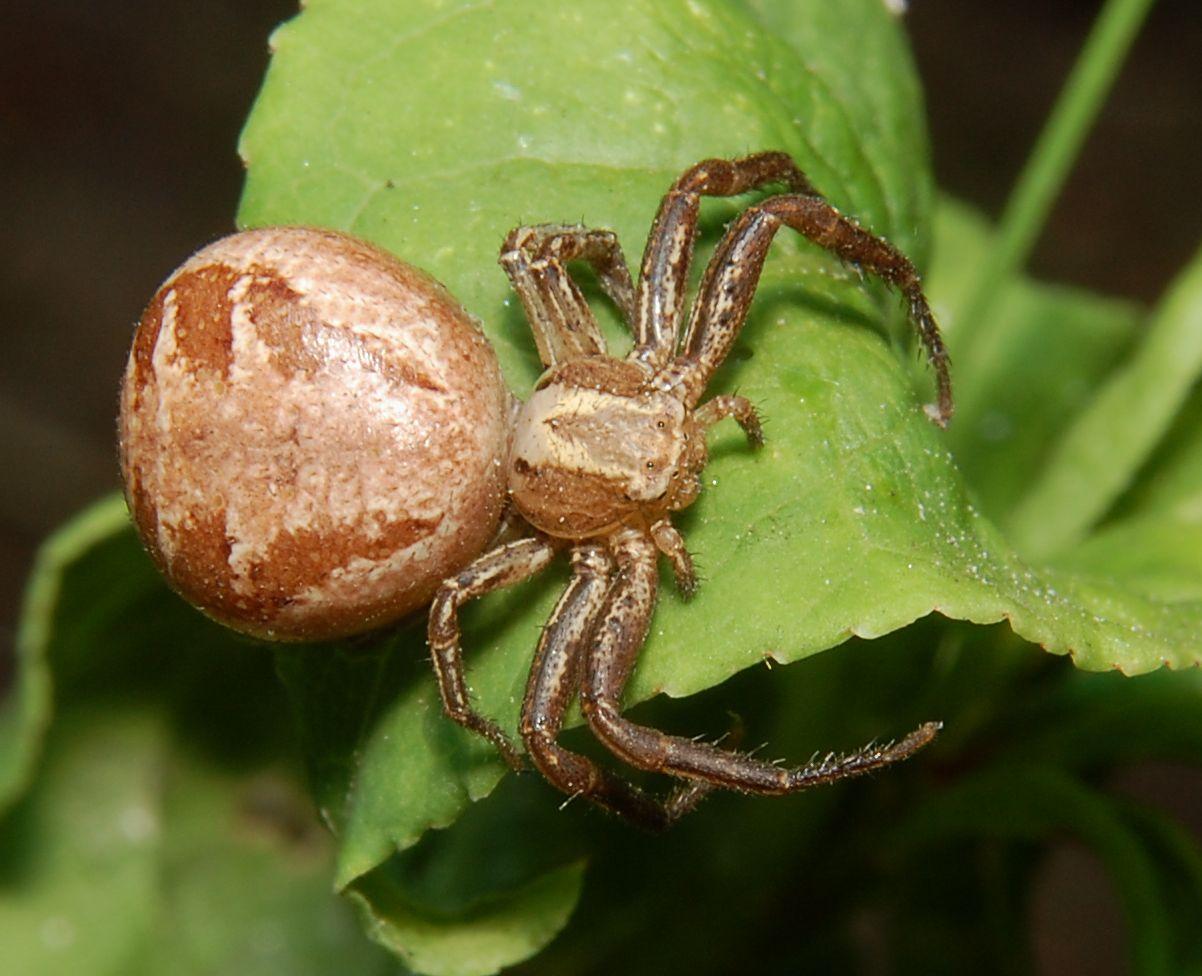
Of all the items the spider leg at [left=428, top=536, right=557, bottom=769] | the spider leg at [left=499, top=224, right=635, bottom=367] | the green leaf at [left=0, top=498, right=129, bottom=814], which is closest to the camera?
the spider leg at [left=428, top=536, right=557, bottom=769]

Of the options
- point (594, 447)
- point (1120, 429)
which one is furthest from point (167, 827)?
point (1120, 429)

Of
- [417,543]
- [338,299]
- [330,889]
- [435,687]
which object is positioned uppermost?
[338,299]

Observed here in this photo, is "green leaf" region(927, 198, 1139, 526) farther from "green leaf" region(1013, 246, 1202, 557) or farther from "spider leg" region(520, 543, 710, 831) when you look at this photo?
"spider leg" region(520, 543, 710, 831)

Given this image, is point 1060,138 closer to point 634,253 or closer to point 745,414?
point 634,253

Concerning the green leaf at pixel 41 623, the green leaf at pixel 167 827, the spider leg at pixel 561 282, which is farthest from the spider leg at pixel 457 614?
the green leaf at pixel 167 827

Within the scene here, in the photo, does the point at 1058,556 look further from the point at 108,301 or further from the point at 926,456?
the point at 108,301

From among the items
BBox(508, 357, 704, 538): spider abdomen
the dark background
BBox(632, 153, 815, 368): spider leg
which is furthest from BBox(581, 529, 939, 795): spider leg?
the dark background

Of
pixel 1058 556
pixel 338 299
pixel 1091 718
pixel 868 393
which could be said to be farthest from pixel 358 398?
pixel 1091 718
